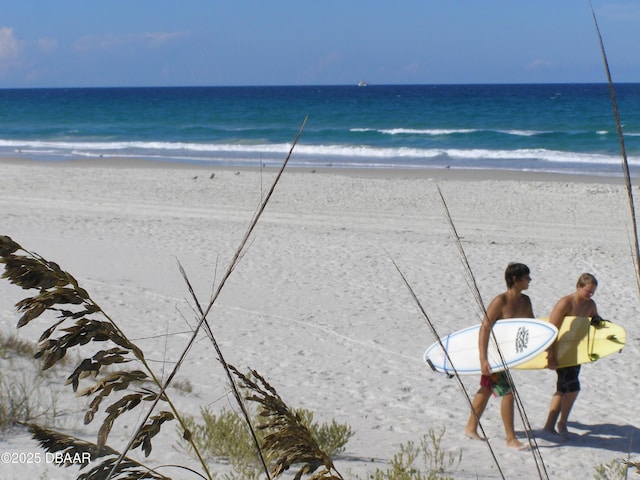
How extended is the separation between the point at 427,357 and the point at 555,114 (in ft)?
180

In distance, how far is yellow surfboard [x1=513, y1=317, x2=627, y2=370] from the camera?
5.91 m

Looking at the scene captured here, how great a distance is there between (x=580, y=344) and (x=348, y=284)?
5.17m

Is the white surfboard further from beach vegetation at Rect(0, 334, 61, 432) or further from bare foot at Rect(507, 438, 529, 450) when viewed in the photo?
beach vegetation at Rect(0, 334, 61, 432)

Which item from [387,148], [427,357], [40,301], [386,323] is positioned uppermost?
[387,148]

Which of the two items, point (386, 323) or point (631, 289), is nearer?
point (386, 323)

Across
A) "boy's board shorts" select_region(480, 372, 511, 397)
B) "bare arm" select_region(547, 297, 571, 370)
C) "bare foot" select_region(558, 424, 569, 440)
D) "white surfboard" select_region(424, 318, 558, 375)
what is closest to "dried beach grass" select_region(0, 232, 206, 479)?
"white surfboard" select_region(424, 318, 558, 375)

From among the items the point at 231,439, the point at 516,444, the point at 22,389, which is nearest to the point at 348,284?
the point at 516,444

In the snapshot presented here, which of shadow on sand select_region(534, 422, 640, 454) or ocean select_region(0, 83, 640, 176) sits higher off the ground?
ocean select_region(0, 83, 640, 176)

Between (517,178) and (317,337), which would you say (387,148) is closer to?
(517,178)

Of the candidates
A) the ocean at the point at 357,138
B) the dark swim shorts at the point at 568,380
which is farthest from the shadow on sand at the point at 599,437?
the ocean at the point at 357,138

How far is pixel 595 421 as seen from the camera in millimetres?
6613

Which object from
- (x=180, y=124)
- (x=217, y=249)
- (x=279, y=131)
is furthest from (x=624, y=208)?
(x=180, y=124)

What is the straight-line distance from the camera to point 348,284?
1089 centimetres

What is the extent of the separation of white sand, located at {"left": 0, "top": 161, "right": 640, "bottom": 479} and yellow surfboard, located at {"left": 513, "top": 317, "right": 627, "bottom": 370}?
2.15ft
